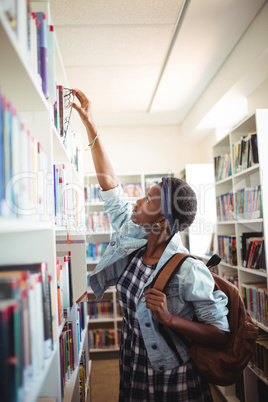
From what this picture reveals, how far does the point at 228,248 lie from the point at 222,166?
80cm

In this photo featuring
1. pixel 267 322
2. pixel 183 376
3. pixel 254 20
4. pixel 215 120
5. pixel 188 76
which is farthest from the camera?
pixel 215 120

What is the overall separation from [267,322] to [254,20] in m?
2.17

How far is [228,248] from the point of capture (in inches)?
111

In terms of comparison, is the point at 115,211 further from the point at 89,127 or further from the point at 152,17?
the point at 152,17

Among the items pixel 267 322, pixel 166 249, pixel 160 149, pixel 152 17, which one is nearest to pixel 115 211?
pixel 166 249

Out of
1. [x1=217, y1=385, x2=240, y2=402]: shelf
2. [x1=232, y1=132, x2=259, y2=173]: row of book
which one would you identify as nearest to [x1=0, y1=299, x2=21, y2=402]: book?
[x1=232, y1=132, x2=259, y2=173]: row of book

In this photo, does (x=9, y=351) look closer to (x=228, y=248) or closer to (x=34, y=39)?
(x=34, y=39)

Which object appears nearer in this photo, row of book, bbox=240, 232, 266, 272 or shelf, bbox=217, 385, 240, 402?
row of book, bbox=240, 232, 266, 272

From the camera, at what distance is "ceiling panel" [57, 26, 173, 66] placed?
2473mm

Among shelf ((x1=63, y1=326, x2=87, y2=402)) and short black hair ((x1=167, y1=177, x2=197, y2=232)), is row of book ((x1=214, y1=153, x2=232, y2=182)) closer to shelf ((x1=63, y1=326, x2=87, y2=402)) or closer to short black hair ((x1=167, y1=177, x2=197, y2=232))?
short black hair ((x1=167, y1=177, x2=197, y2=232))

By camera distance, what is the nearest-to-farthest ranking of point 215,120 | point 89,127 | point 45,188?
point 45,188 → point 89,127 → point 215,120

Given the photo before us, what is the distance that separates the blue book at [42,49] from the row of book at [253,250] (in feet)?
5.97

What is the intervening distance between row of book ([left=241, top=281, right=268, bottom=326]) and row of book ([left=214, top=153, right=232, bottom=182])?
3.25 ft

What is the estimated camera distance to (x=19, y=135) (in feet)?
2.59
